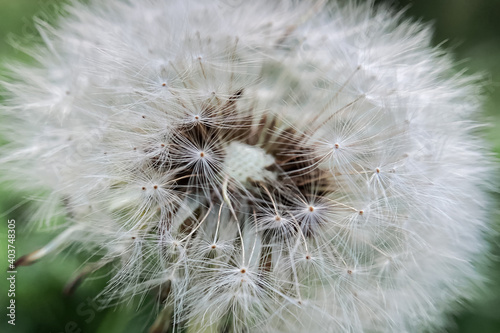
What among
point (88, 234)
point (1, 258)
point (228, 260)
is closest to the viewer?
point (228, 260)

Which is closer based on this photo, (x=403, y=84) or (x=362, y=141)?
(x=362, y=141)

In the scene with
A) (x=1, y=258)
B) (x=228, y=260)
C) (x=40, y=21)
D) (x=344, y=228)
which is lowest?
(x=1, y=258)

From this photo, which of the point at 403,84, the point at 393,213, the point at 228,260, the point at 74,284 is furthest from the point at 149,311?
the point at 403,84

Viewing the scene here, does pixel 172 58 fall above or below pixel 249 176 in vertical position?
above

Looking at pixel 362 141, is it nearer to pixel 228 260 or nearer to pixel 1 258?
pixel 228 260

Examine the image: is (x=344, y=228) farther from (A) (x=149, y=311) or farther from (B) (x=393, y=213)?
(A) (x=149, y=311)

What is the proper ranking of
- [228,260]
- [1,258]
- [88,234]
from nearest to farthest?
[228,260] < [88,234] < [1,258]
